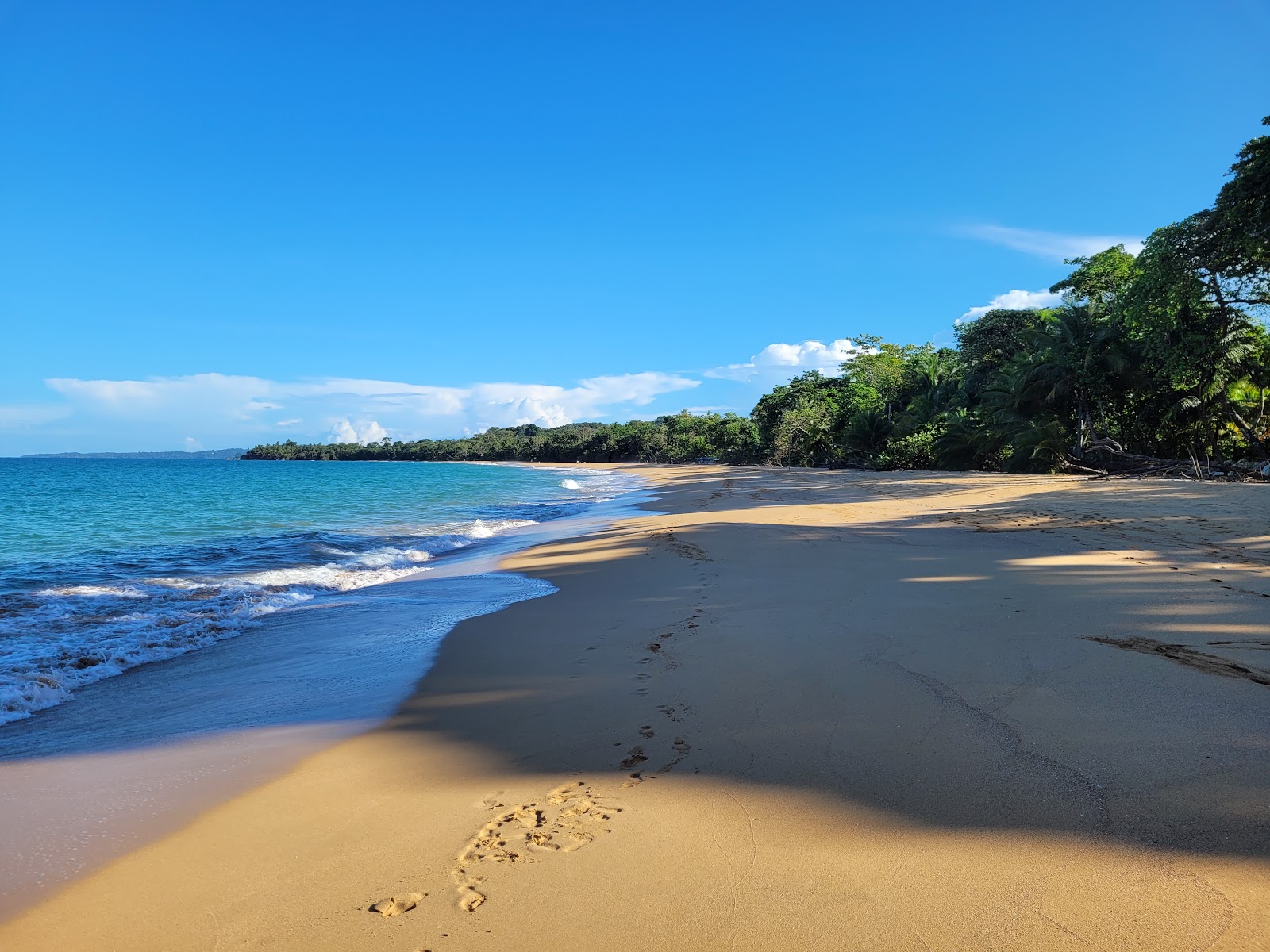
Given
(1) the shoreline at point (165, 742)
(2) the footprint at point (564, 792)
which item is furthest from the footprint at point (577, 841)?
(1) the shoreline at point (165, 742)

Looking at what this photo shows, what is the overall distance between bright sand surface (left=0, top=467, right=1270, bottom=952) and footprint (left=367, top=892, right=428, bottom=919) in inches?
1.1

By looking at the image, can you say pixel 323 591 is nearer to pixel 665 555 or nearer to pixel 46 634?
pixel 46 634

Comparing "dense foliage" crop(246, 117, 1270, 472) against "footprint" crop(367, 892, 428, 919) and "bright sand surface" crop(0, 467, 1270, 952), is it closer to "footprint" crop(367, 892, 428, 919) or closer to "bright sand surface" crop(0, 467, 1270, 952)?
"bright sand surface" crop(0, 467, 1270, 952)

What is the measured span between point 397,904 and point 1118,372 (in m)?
26.7

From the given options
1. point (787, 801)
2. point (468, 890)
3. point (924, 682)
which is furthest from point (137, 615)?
point (924, 682)

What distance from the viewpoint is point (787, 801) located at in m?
2.58

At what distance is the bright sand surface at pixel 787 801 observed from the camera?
6.24ft

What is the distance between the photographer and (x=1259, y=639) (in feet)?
12.7

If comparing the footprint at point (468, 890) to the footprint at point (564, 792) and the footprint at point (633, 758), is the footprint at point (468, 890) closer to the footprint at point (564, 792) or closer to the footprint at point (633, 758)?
the footprint at point (564, 792)

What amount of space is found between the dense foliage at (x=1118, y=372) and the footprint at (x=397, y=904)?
21.6m

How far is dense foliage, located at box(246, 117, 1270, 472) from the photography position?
17328mm

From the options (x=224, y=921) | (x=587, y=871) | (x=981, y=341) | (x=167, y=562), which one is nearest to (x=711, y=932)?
(x=587, y=871)

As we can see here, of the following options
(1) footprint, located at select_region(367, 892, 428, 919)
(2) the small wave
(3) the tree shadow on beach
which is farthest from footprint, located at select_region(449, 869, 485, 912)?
(2) the small wave

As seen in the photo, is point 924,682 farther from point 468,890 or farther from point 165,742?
point 165,742
